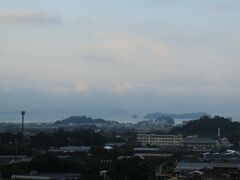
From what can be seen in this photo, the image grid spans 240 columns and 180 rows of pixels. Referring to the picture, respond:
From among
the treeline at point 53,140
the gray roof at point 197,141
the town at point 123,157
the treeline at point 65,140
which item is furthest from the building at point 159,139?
the treeline at point 53,140

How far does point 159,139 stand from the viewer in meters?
48.4

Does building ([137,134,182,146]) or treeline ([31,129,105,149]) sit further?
building ([137,134,182,146])

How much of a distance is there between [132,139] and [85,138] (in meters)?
8.87

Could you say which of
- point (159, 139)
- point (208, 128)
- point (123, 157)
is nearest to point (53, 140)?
point (159, 139)

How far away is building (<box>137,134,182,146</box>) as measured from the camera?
46.5 m

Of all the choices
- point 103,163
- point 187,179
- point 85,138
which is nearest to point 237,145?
point 85,138

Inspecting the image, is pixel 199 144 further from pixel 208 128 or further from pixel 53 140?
pixel 53 140

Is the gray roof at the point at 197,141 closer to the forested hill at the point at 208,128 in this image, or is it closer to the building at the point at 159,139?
the building at the point at 159,139

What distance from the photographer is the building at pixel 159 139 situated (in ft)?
152

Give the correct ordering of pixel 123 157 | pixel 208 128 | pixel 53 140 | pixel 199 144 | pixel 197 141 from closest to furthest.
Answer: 1. pixel 123 157
2. pixel 53 140
3. pixel 199 144
4. pixel 197 141
5. pixel 208 128

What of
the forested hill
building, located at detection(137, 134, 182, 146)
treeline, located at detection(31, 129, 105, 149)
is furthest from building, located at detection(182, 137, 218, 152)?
treeline, located at detection(31, 129, 105, 149)

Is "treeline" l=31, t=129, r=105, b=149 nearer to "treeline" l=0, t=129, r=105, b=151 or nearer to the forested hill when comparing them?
"treeline" l=0, t=129, r=105, b=151

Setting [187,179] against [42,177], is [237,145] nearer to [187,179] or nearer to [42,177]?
[187,179]

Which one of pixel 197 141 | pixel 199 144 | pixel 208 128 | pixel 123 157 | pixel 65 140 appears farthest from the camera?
pixel 208 128
